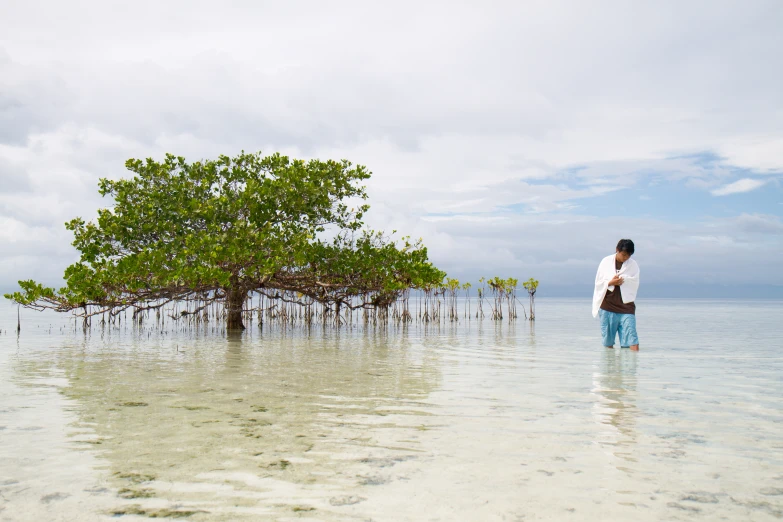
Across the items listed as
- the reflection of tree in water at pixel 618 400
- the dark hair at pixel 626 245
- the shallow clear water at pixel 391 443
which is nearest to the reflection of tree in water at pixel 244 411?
the shallow clear water at pixel 391 443

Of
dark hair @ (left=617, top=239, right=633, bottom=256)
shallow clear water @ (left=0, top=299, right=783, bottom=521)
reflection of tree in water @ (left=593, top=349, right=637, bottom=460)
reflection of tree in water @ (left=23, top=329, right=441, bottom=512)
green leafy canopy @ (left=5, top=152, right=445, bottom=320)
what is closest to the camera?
shallow clear water @ (left=0, top=299, right=783, bottom=521)

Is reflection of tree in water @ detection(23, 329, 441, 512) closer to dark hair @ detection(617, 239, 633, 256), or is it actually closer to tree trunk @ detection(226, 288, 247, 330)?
dark hair @ detection(617, 239, 633, 256)

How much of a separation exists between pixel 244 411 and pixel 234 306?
11.5 metres

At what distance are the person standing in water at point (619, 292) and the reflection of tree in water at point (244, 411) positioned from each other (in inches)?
110

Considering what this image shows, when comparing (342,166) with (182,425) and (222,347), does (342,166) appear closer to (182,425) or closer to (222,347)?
(222,347)

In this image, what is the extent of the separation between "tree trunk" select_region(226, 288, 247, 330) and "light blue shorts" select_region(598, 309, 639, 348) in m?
9.49

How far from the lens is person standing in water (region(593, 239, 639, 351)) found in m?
8.73

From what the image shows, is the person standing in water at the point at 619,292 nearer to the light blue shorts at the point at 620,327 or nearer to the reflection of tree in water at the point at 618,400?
the light blue shorts at the point at 620,327

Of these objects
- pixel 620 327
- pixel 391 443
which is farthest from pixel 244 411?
pixel 620 327

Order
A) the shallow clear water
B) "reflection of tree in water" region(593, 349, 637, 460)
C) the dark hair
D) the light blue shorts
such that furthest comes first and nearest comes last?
the light blue shorts < the dark hair < "reflection of tree in water" region(593, 349, 637, 460) < the shallow clear water

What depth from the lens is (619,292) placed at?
29.3 ft

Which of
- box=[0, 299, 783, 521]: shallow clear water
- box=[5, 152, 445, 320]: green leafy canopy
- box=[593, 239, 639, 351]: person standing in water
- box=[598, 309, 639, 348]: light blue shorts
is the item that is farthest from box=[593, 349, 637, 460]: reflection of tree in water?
box=[5, 152, 445, 320]: green leafy canopy

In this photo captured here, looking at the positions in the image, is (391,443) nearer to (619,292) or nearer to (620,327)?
(619,292)

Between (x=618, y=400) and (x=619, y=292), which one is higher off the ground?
(x=619, y=292)
